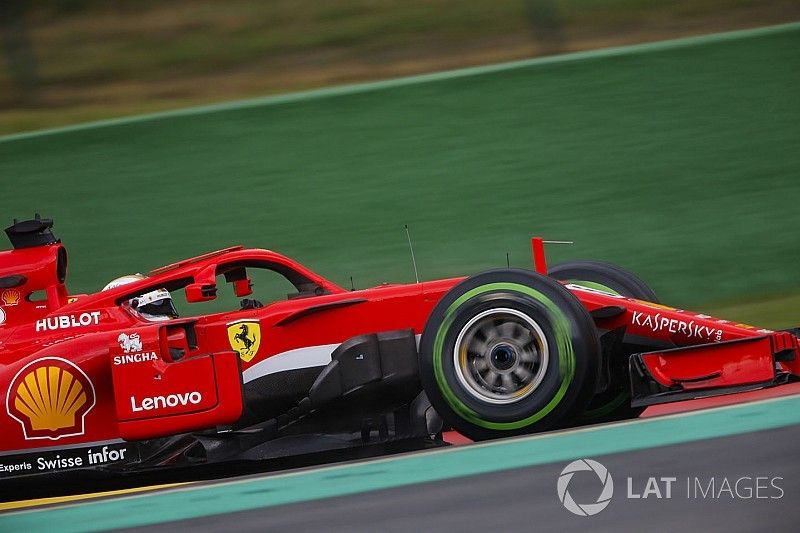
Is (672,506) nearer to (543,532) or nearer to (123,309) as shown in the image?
(543,532)

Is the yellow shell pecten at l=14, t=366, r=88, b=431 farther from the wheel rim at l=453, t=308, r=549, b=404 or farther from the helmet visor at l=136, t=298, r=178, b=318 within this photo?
the wheel rim at l=453, t=308, r=549, b=404

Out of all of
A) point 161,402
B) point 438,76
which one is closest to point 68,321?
point 161,402

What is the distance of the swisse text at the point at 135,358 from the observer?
17.0 feet

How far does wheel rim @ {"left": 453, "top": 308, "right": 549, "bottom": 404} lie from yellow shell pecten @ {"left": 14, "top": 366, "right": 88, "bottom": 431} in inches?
72.5

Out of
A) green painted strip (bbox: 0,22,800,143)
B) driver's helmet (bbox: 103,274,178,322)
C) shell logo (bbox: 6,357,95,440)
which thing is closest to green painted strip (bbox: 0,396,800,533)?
shell logo (bbox: 6,357,95,440)

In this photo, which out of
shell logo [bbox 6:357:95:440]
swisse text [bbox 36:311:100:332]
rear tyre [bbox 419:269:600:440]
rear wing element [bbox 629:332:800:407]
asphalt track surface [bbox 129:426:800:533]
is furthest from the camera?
swisse text [bbox 36:311:100:332]

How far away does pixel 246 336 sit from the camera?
5.39 metres

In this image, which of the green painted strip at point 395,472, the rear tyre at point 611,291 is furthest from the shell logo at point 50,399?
the rear tyre at point 611,291

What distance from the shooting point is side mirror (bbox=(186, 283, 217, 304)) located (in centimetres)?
542

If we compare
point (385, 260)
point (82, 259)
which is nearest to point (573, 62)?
point (385, 260)

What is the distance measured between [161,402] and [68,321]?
2.63 feet

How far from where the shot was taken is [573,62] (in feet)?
32.3

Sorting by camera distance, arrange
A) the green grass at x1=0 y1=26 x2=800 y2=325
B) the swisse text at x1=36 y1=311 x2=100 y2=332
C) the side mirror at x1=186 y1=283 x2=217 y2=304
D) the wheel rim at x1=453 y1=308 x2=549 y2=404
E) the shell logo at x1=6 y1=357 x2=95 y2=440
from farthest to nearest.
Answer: the green grass at x1=0 y1=26 x2=800 y2=325 < the swisse text at x1=36 y1=311 x2=100 y2=332 < the side mirror at x1=186 y1=283 x2=217 y2=304 < the shell logo at x1=6 y1=357 x2=95 y2=440 < the wheel rim at x1=453 y1=308 x2=549 y2=404

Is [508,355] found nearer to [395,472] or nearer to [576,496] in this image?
[395,472]
